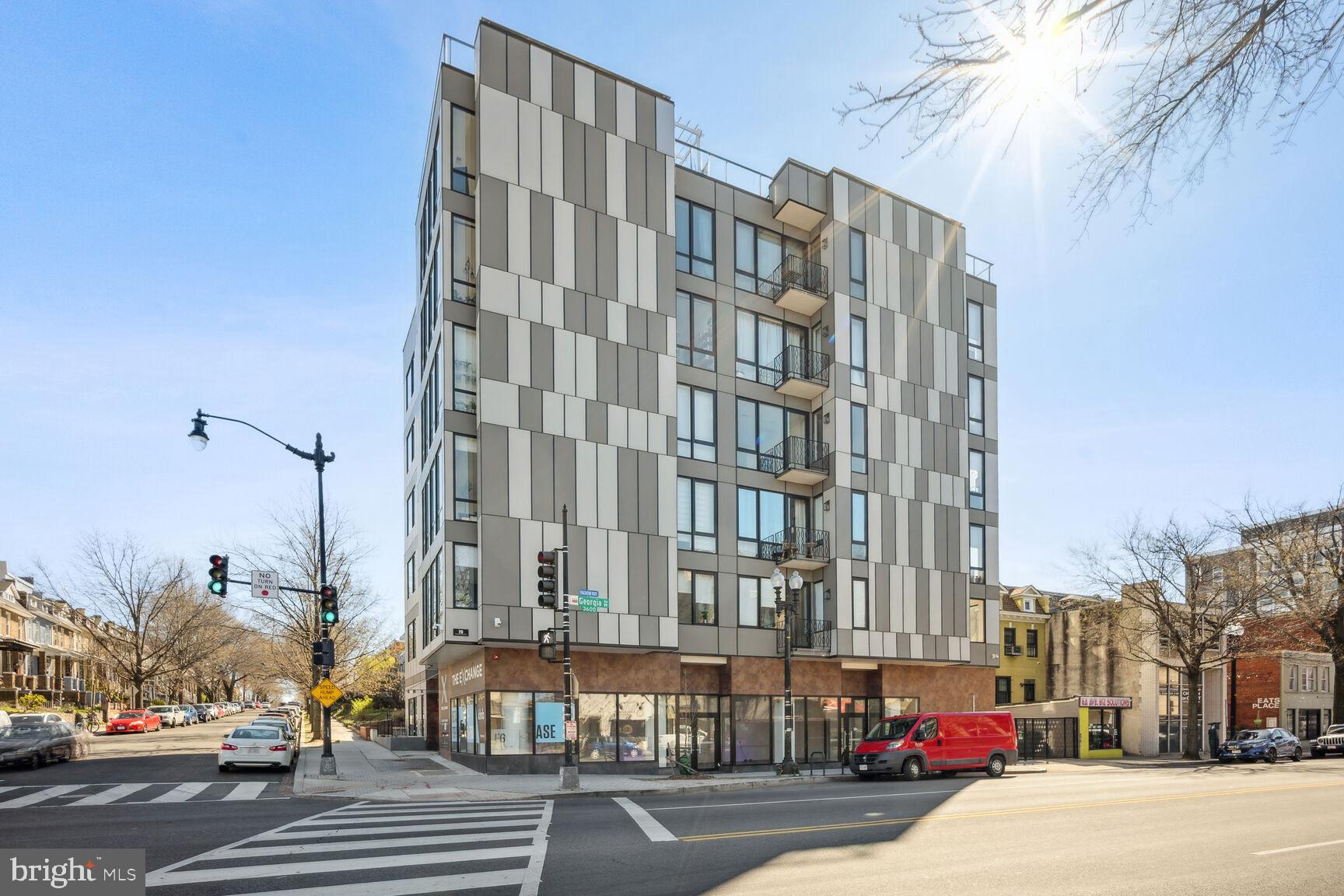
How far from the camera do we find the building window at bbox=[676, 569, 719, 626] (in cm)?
3000

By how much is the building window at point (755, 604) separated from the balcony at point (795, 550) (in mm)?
958

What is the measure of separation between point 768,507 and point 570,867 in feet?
74.9

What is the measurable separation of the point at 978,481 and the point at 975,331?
6882 millimetres

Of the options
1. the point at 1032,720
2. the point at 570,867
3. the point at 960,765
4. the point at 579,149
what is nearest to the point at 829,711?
the point at 960,765

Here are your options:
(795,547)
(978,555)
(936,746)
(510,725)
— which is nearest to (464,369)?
(510,725)

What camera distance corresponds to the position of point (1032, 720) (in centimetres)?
3941

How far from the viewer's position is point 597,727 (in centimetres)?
2780

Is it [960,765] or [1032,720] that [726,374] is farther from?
[1032,720]

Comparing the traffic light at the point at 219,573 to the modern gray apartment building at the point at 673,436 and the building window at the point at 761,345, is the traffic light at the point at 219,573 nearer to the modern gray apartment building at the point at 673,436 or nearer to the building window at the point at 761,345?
the modern gray apartment building at the point at 673,436

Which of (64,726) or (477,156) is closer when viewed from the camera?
(477,156)

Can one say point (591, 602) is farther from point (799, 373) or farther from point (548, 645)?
point (799, 373)

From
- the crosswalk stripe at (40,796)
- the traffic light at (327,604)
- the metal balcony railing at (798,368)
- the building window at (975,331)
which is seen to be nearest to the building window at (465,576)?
the traffic light at (327,604)

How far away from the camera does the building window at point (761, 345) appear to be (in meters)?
32.7

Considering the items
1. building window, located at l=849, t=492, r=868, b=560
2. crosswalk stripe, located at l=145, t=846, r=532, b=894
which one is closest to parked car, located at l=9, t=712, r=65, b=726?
crosswalk stripe, located at l=145, t=846, r=532, b=894
